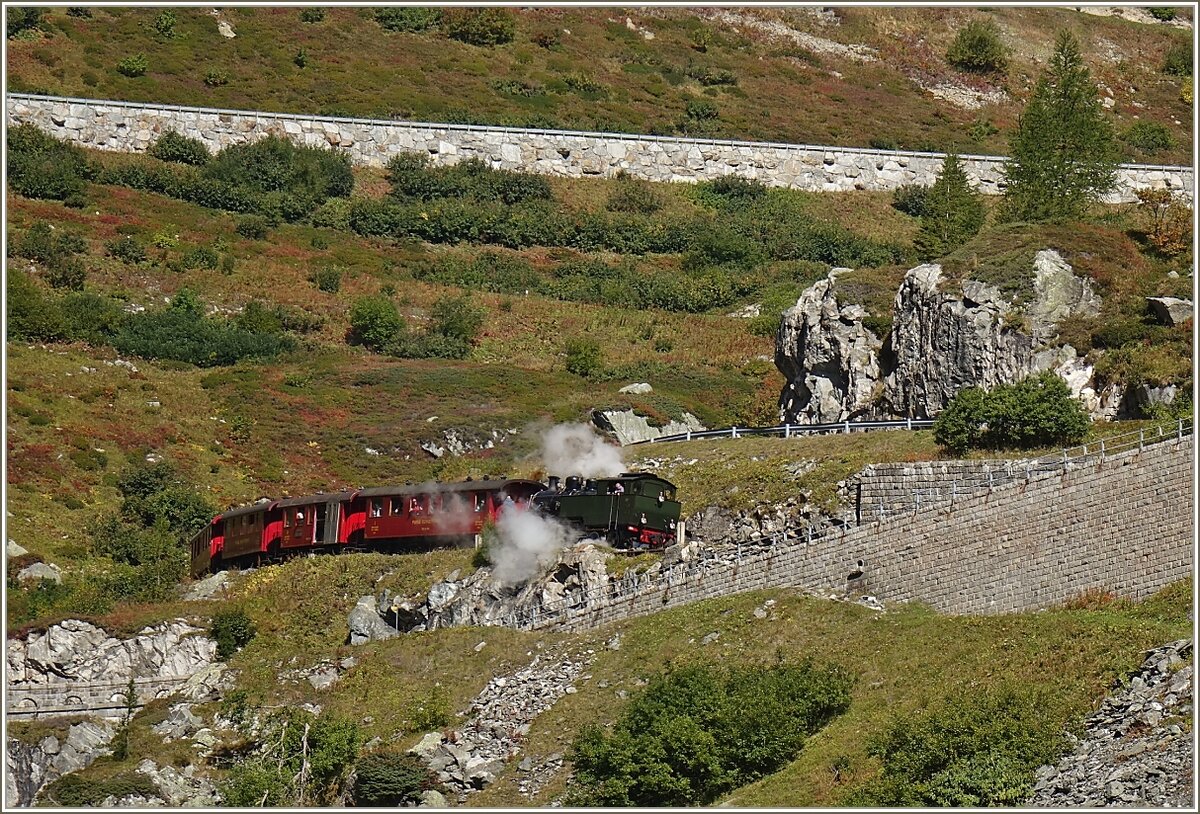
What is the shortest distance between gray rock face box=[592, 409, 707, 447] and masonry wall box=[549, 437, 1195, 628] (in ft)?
90.4

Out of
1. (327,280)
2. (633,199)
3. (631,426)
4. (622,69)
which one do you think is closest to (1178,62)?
(622,69)

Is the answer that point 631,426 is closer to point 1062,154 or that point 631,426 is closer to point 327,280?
point 1062,154

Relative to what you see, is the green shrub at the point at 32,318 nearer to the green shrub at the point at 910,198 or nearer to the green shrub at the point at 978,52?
the green shrub at the point at 910,198

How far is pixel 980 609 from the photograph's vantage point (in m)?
46.3

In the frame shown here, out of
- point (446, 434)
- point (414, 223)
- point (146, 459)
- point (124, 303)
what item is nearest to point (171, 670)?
point (146, 459)

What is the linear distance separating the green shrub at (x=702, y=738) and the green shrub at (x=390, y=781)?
3649mm

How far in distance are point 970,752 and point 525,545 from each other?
21.3 metres

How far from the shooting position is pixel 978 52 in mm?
153125

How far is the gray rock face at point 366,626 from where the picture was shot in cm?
5650

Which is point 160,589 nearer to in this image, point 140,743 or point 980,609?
point 140,743

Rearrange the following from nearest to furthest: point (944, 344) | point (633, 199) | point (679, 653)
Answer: point (679, 653) → point (944, 344) → point (633, 199)

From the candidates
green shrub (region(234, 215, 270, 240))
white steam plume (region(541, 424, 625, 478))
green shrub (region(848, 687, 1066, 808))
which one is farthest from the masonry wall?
green shrub (region(234, 215, 270, 240))

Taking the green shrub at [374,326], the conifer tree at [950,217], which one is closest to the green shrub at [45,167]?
the green shrub at [374,326]

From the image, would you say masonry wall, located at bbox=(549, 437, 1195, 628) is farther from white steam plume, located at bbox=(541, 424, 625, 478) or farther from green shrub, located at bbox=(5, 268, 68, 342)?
green shrub, located at bbox=(5, 268, 68, 342)
